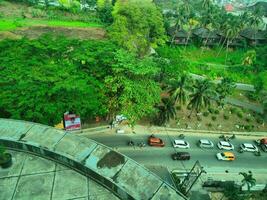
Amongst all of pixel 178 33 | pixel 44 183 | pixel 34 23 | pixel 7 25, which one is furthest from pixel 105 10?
pixel 44 183

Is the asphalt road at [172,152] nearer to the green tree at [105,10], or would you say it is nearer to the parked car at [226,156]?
the parked car at [226,156]

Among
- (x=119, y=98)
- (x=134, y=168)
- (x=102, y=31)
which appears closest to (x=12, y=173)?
(x=134, y=168)

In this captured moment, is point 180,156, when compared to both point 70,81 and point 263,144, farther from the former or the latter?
point 70,81

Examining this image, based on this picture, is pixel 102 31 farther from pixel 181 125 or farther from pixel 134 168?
pixel 134 168

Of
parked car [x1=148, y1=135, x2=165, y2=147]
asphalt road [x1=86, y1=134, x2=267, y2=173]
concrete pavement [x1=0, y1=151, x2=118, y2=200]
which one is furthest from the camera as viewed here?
parked car [x1=148, y1=135, x2=165, y2=147]

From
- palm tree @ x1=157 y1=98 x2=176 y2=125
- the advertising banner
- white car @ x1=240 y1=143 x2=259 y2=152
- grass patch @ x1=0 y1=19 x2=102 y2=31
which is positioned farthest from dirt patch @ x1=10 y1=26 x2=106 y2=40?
white car @ x1=240 y1=143 x2=259 y2=152

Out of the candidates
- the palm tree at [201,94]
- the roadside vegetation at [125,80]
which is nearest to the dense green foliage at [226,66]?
the roadside vegetation at [125,80]

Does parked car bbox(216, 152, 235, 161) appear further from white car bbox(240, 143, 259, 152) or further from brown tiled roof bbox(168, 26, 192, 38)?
brown tiled roof bbox(168, 26, 192, 38)

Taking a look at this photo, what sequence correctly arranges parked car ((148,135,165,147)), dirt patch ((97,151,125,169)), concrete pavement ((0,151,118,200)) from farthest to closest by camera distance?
1. parked car ((148,135,165,147))
2. dirt patch ((97,151,125,169))
3. concrete pavement ((0,151,118,200))
